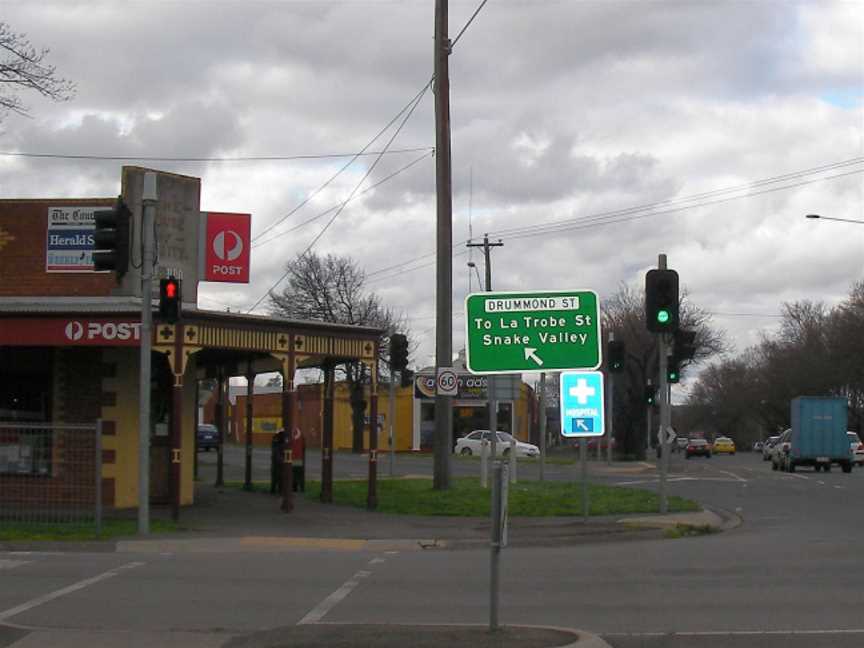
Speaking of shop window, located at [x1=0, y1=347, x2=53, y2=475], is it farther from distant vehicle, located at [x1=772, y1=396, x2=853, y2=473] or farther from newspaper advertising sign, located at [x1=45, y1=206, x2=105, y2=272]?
distant vehicle, located at [x1=772, y1=396, x2=853, y2=473]

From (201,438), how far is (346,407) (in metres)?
20.3

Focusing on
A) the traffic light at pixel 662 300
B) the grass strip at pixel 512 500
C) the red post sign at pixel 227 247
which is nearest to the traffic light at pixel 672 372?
the grass strip at pixel 512 500

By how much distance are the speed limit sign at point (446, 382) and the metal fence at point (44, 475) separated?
26.4 feet

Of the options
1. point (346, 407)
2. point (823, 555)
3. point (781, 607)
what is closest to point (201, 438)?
point (346, 407)

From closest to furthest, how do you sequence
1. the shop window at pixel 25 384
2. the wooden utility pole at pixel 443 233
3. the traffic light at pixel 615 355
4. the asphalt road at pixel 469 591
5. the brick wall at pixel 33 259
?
the asphalt road at pixel 469 591 < the brick wall at pixel 33 259 < the shop window at pixel 25 384 < the traffic light at pixel 615 355 < the wooden utility pole at pixel 443 233

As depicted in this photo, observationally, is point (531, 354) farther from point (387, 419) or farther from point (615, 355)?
point (387, 419)

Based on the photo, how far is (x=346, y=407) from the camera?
3024 inches

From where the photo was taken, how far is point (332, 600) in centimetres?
1235

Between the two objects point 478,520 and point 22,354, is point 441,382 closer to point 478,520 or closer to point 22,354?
point 478,520

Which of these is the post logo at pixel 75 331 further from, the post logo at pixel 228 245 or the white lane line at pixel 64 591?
the white lane line at pixel 64 591

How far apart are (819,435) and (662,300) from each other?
29143mm

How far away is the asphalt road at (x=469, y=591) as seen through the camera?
10578 mm

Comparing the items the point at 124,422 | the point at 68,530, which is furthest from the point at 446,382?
the point at 68,530

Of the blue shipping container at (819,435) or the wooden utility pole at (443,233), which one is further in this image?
the blue shipping container at (819,435)
